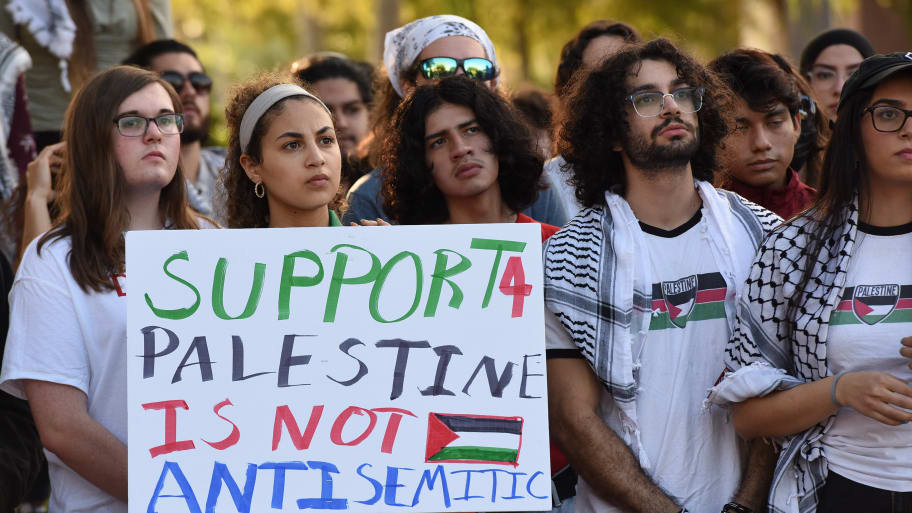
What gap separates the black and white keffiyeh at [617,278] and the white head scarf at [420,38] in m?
1.65

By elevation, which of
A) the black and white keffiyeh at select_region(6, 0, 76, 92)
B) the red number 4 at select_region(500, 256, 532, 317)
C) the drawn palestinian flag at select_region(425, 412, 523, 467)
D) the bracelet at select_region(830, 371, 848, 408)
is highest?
the black and white keffiyeh at select_region(6, 0, 76, 92)

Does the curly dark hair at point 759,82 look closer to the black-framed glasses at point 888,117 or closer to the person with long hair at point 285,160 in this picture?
the black-framed glasses at point 888,117

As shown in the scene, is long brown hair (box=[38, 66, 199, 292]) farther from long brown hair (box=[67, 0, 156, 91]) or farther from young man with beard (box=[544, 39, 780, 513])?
long brown hair (box=[67, 0, 156, 91])

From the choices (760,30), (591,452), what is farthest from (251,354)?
(760,30)

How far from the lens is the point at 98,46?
624 cm

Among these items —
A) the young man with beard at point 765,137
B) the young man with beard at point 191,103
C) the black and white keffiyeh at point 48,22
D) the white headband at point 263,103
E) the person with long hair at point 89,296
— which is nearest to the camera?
the person with long hair at point 89,296

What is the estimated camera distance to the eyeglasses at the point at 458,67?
5012mm

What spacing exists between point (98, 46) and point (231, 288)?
3.53 meters

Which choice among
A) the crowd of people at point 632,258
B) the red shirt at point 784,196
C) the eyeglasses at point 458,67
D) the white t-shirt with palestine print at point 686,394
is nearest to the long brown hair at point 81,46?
the crowd of people at point 632,258

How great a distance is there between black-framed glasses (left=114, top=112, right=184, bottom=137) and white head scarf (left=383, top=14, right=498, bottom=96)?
1.58 m

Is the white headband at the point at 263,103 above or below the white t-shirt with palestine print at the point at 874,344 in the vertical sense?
above

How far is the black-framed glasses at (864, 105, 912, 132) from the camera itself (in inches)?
130

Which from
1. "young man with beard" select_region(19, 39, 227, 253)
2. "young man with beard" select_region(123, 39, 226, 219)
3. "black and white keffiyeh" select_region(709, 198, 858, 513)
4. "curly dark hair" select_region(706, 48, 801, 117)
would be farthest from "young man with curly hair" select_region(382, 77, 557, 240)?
"young man with beard" select_region(123, 39, 226, 219)

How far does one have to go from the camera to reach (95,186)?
3.73 m
